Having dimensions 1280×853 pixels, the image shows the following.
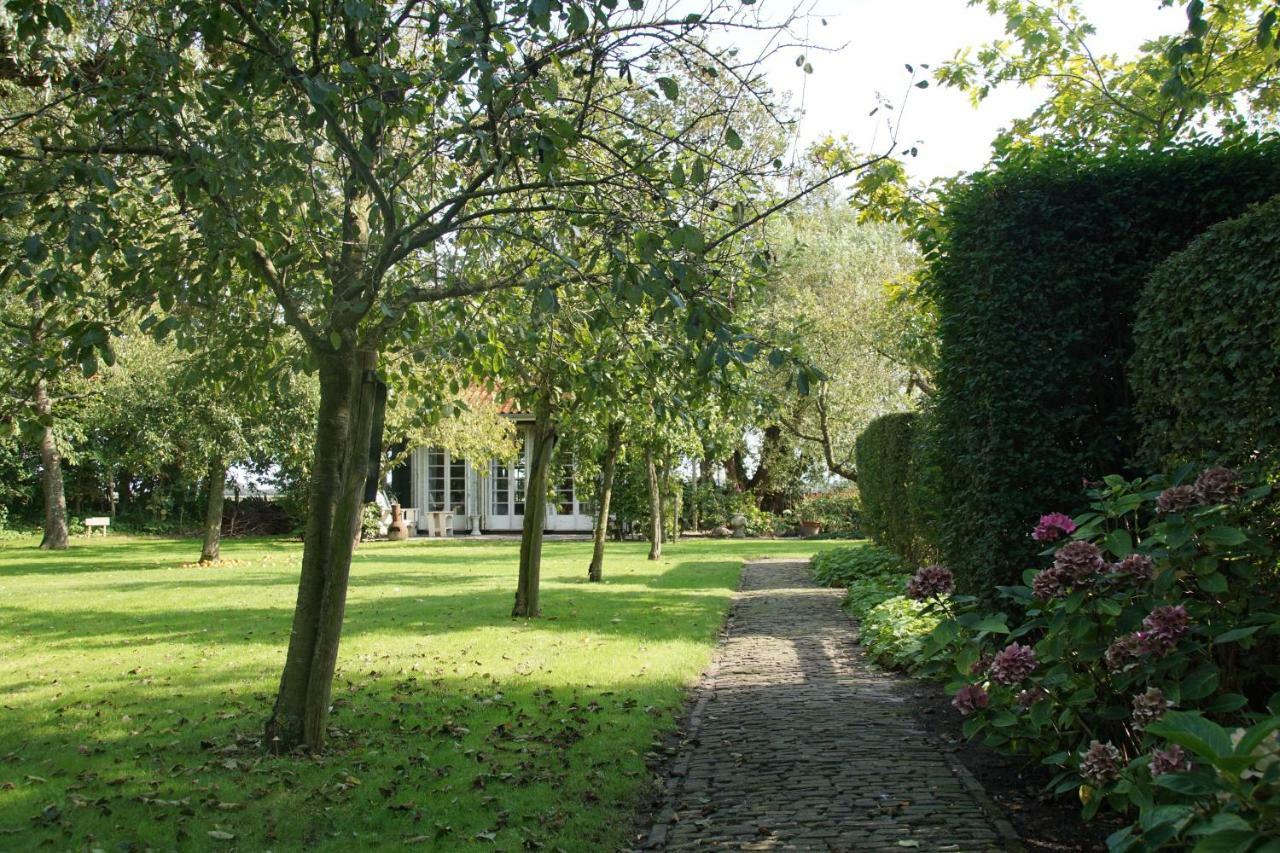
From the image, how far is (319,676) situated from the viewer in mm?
5910

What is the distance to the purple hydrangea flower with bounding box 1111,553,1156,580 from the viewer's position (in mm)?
4031

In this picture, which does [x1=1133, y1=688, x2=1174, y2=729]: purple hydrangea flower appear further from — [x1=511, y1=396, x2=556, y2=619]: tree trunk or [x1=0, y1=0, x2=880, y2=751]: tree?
[x1=511, y1=396, x2=556, y2=619]: tree trunk

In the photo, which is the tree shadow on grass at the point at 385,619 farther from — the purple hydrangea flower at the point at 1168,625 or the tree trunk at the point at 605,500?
the purple hydrangea flower at the point at 1168,625

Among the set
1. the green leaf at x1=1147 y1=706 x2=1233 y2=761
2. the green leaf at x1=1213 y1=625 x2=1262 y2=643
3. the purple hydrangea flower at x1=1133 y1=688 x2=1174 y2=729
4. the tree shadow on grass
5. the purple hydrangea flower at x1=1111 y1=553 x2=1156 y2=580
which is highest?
the purple hydrangea flower at x1=1111 y1=553 x2=1156 y2=580

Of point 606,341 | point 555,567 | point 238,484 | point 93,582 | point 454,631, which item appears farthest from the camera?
point 238,484

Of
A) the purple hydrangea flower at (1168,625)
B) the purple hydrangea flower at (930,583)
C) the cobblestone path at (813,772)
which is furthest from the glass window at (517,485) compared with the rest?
the purple hydrangea flower at (1168,625)

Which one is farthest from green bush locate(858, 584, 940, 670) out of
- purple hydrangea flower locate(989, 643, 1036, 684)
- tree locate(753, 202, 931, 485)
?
tree locate(753, 202, 931, 485)

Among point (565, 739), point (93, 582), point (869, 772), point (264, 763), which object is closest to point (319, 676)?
point (264, 763)

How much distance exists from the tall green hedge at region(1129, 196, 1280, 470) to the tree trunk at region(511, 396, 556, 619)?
7.40 meters

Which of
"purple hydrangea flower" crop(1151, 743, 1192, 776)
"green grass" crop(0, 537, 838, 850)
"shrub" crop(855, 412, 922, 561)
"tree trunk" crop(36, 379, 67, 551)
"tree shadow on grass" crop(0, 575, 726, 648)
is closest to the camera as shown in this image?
"purple hydrangea flower" crop(1151, 743, 1192, 776)

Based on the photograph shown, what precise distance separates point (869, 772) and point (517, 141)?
3947 mm

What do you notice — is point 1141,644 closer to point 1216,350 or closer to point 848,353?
point 1216,350

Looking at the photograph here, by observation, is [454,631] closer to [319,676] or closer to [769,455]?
[319,676]

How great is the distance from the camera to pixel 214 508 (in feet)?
65.7
